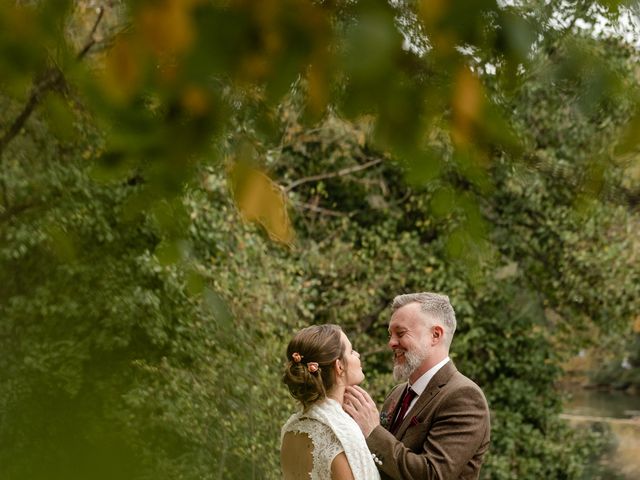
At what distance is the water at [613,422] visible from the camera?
33.3ft

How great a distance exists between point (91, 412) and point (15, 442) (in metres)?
0.45

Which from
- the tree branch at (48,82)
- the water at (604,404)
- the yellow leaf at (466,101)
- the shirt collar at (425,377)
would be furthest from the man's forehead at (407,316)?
the water at (604,404)

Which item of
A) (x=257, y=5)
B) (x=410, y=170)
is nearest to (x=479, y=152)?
(x=410, y=170)

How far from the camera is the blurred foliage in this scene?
1387mm

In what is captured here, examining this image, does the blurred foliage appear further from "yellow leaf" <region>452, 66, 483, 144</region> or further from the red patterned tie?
the red patterned tie

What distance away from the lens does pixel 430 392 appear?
256 centimetres

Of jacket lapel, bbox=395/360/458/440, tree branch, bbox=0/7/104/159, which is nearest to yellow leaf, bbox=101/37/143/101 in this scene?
tree branch, bbox=0/7/104/159

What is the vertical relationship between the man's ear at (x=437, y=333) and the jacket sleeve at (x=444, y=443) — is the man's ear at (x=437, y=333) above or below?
above

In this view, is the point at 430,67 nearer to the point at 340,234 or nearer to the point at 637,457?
the point at 340,234

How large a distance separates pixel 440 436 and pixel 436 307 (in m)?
0.31

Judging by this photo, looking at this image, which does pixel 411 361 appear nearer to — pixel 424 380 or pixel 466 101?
pixel 424 380

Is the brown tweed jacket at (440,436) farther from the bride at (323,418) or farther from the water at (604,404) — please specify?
the water at (604,404)

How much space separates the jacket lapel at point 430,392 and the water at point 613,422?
19.9 feet

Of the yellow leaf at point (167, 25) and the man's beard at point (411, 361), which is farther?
the man's beard at point (411, 361)
